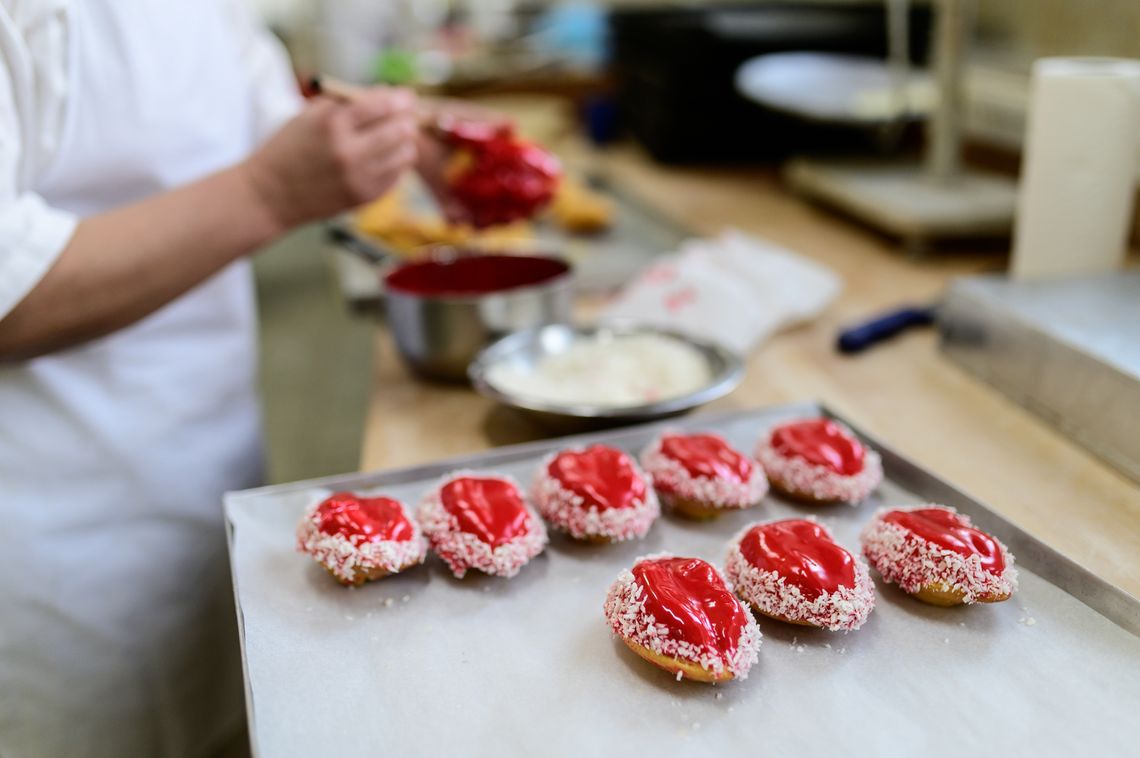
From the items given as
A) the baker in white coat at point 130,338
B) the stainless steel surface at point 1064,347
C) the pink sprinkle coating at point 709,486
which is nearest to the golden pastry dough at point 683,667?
the pink sprinkle coating at point 709,486

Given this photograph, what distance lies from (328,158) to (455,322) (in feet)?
0.78

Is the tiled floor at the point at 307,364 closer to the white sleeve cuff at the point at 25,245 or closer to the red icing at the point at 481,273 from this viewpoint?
the red icing at the point at 481,273

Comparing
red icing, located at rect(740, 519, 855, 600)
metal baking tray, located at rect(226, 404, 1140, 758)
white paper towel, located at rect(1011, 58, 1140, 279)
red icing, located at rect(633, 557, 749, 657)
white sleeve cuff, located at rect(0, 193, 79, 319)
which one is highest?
white sleeve cuff, located at rect(0, 193, 79, 319)

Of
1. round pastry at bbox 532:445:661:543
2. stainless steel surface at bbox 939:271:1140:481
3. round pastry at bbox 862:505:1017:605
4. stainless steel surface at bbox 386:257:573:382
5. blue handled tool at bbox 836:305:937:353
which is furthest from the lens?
blue handled tool at bbox 836:305:937:353

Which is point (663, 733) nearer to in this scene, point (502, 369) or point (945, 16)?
point (502, 369)

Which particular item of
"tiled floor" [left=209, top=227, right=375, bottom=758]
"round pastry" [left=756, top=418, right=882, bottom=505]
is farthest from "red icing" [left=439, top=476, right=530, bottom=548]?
"tiled floor" [left=209, top=227, right=375, bottom=758]

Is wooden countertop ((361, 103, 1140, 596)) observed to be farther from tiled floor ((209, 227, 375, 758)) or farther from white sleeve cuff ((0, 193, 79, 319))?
tiled floor ((209, 227, 375, 758))

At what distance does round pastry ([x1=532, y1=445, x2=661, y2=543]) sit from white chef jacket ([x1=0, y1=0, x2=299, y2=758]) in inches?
21.7

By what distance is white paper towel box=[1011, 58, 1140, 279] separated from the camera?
117 centimetres

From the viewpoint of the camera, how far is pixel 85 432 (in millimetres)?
1124

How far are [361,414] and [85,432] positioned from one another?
243cm

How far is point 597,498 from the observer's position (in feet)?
2.74

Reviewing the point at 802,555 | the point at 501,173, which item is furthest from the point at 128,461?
the point at 802,555

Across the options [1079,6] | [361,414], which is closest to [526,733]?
[1079,6]
